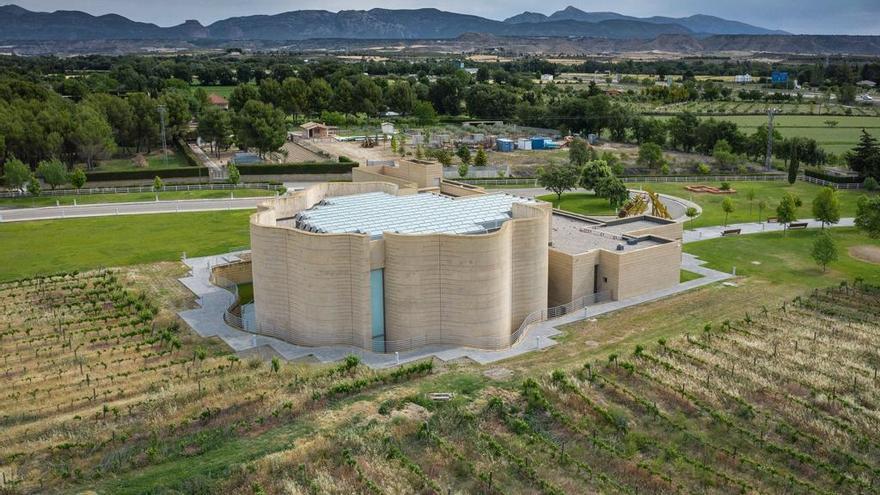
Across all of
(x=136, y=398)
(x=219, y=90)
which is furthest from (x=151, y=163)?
(x=219, y=90)

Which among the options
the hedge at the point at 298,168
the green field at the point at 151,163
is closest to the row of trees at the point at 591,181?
the hedge at the point at 298,168

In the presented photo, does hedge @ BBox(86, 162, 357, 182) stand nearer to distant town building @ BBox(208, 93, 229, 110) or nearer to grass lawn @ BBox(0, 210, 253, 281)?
grass lawn @ BBox(0, 210, 253, 281)

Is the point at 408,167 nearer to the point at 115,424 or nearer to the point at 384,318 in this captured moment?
the point at 384,318

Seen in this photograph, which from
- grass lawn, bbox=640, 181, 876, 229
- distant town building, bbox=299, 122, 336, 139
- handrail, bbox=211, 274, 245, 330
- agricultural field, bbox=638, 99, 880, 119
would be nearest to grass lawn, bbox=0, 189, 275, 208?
handrail, bbox=211, 274, 245, 330

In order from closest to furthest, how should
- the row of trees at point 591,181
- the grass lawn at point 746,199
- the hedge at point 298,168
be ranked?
the grass lawn at point 746,199 < the row of trees at point 591,181 < the hedge at point 298,168

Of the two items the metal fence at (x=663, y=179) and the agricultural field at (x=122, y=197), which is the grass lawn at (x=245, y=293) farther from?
the metal fence at (x=663, y=179)

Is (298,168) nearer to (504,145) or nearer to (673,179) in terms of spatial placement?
(504,145)
